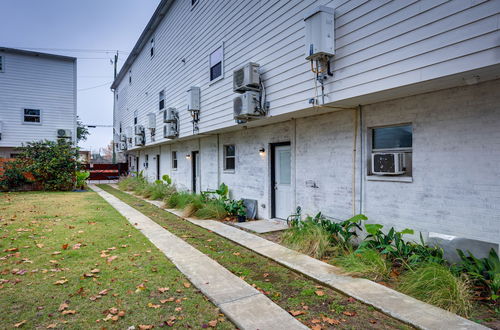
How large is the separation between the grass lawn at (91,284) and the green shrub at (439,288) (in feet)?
7.69

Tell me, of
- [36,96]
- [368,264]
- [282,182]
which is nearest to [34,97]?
[36,96]

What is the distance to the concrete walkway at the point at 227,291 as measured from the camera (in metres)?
3.07

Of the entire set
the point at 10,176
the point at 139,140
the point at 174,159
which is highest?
the point at 139,140

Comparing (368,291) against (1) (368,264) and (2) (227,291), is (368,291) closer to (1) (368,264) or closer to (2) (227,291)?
(1) (368,264)

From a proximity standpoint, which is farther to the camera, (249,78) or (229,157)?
(229,157)

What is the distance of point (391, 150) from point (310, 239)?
2157 millimetres

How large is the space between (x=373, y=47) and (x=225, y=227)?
5.26m

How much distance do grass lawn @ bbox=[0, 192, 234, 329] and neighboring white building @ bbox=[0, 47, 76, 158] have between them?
15259mm

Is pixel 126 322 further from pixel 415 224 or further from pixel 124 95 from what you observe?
pixel 124 95

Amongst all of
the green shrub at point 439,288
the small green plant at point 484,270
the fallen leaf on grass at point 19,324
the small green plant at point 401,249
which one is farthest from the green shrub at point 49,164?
the small green plant at point 484,270

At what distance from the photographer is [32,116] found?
19.4 meters

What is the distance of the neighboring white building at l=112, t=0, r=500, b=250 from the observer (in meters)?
3.94

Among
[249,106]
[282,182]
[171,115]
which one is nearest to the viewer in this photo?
[249,106]

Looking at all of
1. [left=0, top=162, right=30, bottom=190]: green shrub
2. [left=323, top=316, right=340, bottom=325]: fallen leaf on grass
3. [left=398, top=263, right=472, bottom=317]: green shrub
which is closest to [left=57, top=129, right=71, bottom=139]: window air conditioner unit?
[left=0, top=162, right=30, bottom=190]: green shrub
